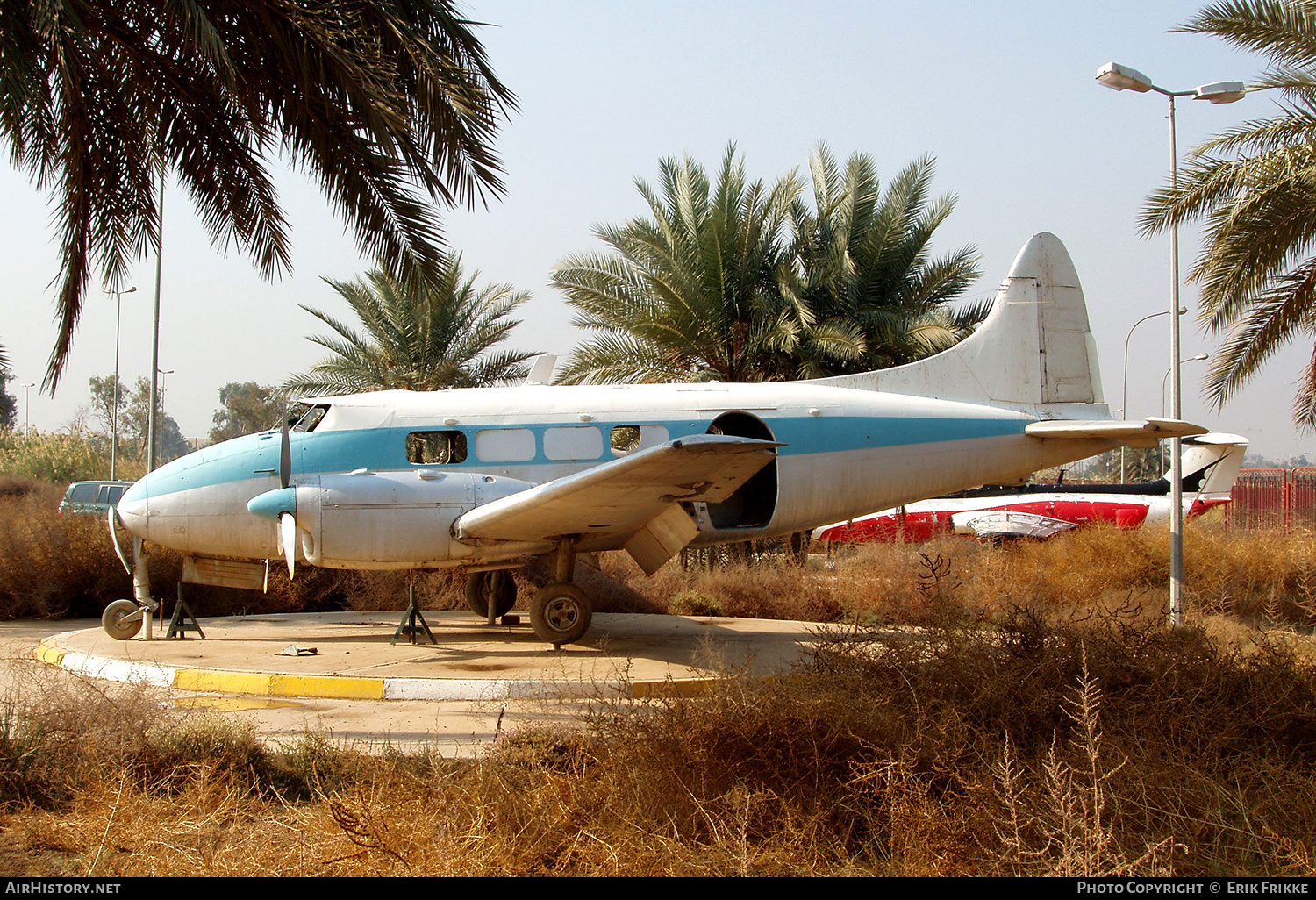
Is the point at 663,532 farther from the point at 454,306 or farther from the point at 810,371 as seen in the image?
the point at 454,306

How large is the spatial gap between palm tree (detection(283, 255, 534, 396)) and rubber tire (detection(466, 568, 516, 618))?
897 centimetres

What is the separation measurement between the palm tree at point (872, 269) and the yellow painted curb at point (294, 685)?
→ 12390 mm

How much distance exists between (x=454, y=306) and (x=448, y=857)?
66.3 ft

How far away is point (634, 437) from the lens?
11.9 m

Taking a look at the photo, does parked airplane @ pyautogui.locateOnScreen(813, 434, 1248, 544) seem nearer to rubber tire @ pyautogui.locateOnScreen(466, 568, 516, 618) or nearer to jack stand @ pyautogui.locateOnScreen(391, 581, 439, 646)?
rubber tire @ pyautogui.locateOnScreen(466, 568, 516, 618)

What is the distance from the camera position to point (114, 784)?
4.99 m

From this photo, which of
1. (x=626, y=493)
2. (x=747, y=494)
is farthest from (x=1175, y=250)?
(x=626, y=493)

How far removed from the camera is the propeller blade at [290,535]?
1028cm

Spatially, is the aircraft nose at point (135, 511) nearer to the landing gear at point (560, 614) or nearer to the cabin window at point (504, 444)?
the cabin window at point (504, 444)

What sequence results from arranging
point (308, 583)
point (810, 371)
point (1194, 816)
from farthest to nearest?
point (810, 371) → point (308, 583) → point (1194, 816)

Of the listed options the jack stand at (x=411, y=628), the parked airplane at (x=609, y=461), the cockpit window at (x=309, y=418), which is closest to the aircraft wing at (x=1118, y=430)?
the parked airplane at (x=609, y=461)

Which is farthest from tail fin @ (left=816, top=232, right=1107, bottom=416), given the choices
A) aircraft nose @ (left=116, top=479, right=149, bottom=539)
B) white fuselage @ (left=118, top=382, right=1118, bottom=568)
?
aircraft nose @ (left=116, top=479, right=149, bottom=539)

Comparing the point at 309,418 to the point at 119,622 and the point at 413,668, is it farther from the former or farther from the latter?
the point at 413,668

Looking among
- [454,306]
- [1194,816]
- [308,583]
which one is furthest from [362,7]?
[454,306]
